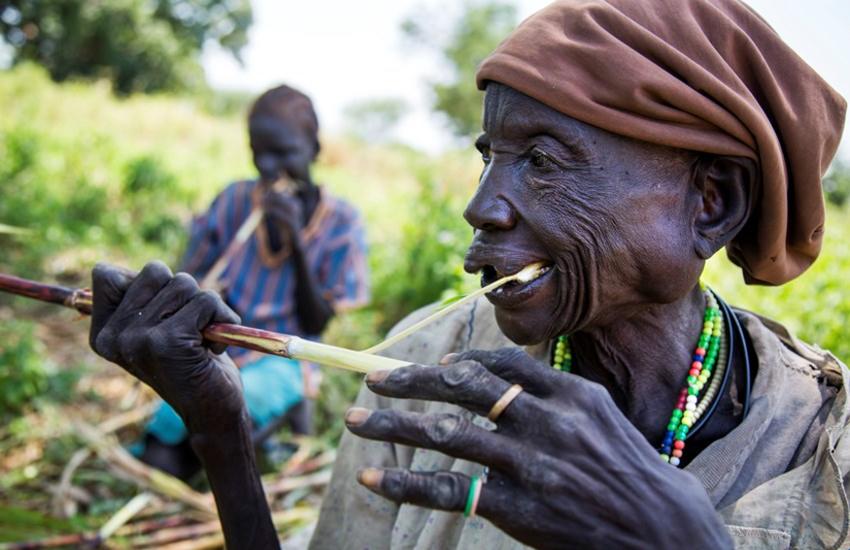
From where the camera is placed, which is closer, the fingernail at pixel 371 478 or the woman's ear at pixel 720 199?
the fingernail at pixel 371 478

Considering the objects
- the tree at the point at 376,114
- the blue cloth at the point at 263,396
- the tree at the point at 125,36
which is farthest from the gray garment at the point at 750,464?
the tree at the point at 376,114

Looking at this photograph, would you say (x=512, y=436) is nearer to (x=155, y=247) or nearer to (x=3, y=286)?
(x=3, y=286)

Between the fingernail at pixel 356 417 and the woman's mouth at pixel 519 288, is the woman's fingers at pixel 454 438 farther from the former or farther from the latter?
the woman's mouth at pixel 519 288

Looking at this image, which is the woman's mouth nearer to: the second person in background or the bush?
the second person in background

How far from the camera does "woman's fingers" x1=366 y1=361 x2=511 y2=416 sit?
1141 millimetres

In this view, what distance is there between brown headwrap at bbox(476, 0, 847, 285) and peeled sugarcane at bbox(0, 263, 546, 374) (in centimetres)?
34

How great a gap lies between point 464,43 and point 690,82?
156 feet

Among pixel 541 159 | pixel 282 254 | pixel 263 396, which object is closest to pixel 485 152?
pixel 541 159

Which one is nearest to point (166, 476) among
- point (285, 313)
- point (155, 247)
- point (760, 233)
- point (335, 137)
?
point (285, 313)

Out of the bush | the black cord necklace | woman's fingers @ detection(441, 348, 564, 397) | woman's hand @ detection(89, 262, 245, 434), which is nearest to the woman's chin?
woman's fingers @ detection(441, 348, 564, 397)

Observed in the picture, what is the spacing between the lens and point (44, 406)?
16.0 ft

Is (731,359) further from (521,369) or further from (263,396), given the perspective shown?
(263,396)

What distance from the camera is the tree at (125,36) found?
29.4m

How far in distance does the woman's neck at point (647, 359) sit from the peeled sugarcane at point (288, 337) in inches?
13.1
